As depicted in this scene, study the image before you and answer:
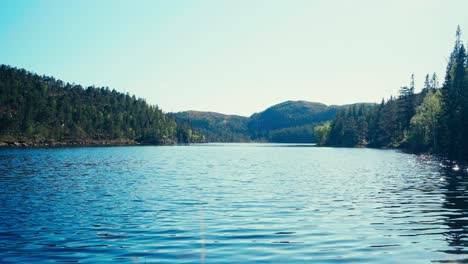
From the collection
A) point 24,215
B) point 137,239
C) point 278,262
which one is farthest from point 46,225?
point 278,262

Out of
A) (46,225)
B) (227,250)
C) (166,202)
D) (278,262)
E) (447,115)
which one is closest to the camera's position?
(278,262)

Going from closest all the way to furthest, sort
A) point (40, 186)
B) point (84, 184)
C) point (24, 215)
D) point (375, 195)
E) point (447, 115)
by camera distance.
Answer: point (24, 215), point (375, 195), point (40, 186), point (84, 184), point (447, 115)

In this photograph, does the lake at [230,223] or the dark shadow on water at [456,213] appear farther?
the dark shadow on water at [456,213]

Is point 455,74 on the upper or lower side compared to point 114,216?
upper

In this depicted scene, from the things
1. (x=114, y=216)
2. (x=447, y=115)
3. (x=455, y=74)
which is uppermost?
(x=455, y=74)

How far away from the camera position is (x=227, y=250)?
802 inches

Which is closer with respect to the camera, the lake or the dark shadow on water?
the lake

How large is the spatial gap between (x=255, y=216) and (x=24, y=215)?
17515 mm

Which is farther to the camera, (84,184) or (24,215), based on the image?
(84,184)

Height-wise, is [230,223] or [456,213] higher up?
[456,213]

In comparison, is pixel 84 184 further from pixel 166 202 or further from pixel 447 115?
pixel 447 115

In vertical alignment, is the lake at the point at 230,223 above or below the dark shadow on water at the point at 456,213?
below

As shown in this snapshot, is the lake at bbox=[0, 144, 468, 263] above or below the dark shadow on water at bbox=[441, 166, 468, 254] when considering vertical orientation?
below

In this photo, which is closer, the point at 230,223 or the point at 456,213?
the point at 230,223
